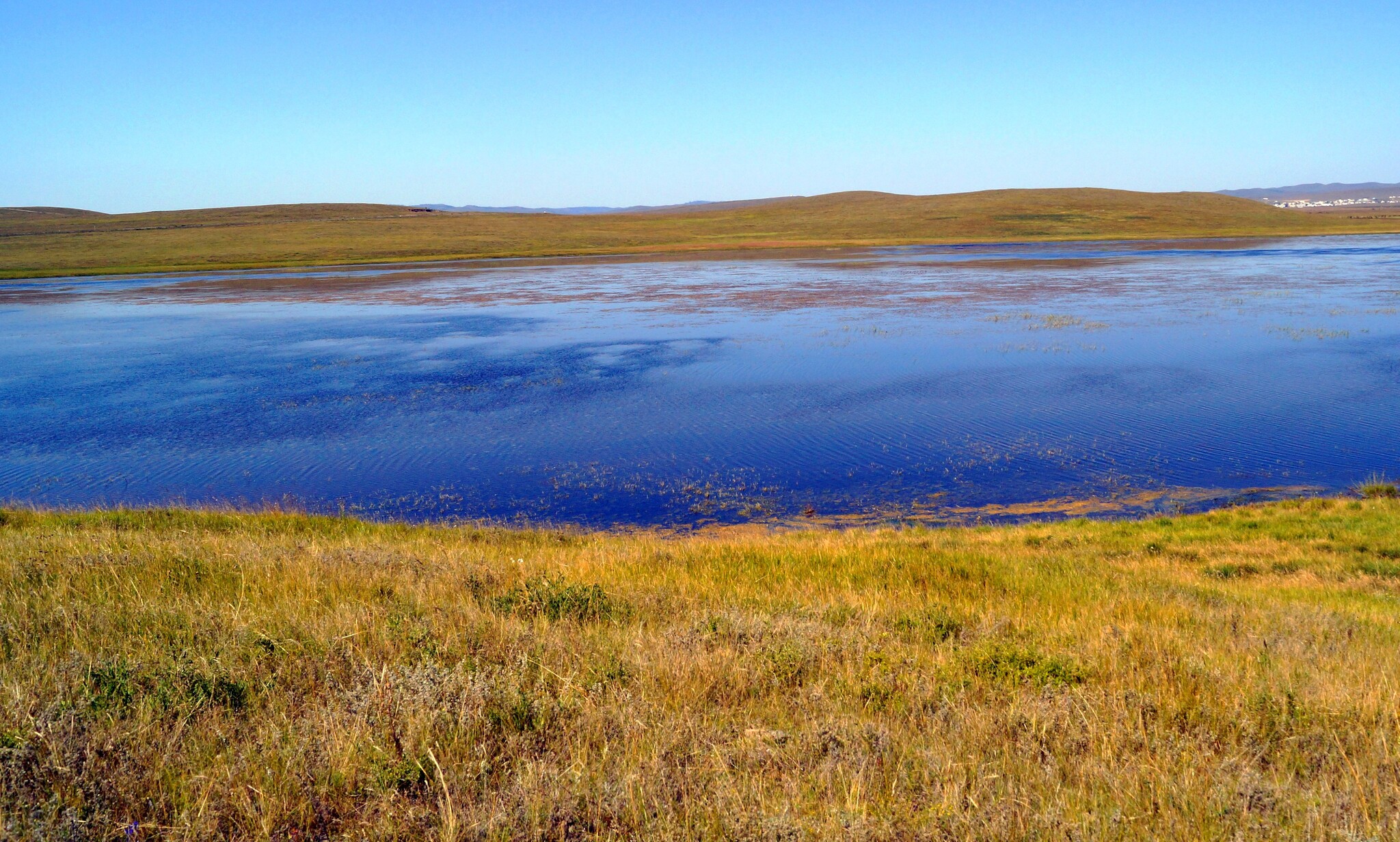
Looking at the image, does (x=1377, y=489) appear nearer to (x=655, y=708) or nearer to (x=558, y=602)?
(x=558, y=602)

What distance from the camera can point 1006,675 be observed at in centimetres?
505

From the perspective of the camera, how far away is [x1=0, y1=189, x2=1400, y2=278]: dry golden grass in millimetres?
98625

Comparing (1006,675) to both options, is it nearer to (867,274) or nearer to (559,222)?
(867,274)

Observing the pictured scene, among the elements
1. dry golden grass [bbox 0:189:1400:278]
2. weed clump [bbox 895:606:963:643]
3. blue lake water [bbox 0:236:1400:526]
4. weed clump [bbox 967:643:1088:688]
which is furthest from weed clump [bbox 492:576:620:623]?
Result: dry golden grass [bbox 0:189:1400:278]

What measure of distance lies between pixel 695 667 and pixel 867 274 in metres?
58.0

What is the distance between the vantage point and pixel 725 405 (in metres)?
22.0

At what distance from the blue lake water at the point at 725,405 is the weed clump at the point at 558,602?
7.26m

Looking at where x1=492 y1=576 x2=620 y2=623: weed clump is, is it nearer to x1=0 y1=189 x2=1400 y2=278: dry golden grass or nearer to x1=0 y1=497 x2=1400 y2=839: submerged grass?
x1=0 y1=497 x2=1400 y2=839: submerged grass

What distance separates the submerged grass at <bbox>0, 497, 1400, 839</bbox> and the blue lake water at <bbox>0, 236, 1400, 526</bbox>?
24.7 feet

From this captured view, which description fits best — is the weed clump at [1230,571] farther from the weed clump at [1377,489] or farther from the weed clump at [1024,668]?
the weed clump at [1024,668]

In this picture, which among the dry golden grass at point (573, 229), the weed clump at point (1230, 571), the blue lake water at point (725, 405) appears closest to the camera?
the weed clump at point (1230, 571)

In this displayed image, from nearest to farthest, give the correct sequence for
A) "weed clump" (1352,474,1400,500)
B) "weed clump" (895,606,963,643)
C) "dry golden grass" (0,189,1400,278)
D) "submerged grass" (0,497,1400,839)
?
"submerged grass" (0,497,1400,839) < "weed clump" (895,606,963,643) < "weed clump" (1352,474,1400,500) < "dry golden grass" (0,189,1400,278)

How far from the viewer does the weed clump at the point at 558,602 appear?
6352 millimetres

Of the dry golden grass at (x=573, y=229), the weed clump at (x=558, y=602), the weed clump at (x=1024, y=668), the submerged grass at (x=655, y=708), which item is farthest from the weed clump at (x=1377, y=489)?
the dry golden grass at (x=573, y=229)
